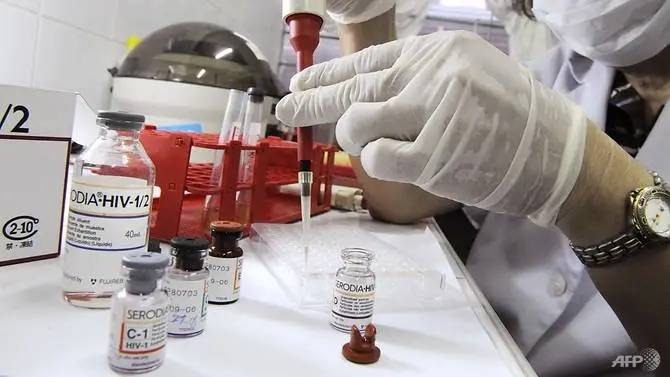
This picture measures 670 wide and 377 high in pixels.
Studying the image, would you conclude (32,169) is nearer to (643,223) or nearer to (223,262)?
(223,262)

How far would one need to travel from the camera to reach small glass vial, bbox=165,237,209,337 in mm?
376

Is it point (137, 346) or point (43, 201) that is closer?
point (137, 346)

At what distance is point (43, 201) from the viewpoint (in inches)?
19.1

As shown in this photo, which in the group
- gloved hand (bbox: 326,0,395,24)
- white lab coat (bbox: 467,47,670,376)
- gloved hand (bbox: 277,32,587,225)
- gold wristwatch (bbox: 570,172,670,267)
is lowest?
white lab coat (bbox: 467,47,670,376)

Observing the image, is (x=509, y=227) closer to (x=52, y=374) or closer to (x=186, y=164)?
(x=186, y=164)

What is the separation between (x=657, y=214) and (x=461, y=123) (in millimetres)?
255

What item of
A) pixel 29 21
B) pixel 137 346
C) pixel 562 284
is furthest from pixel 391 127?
pixel 29 21

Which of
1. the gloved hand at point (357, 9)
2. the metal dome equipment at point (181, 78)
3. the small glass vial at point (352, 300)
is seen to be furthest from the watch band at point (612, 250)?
the metal dome equipment at point (181, 78)

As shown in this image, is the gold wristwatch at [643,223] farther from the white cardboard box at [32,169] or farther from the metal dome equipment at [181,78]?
the metal dome equipment at [181,78]

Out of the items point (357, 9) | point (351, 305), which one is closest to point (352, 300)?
point (351, 305)

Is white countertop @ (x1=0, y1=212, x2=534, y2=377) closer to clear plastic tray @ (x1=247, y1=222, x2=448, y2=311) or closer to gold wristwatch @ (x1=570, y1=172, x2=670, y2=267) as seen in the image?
clear plastic tray @ (x1=247, y1=222, x2=448, y2=311)

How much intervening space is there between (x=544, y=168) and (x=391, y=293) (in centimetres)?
20

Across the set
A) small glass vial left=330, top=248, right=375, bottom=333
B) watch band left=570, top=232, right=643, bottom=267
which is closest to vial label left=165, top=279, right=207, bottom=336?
small glass vial left=330, top=248, right=375, bottom=333

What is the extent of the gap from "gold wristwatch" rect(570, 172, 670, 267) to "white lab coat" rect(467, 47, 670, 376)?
0.54 ft
